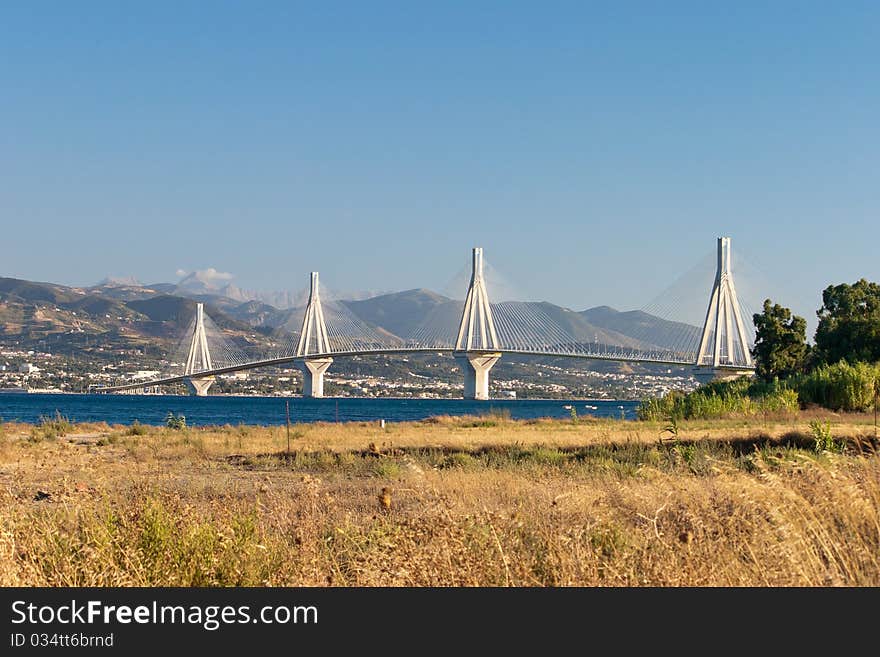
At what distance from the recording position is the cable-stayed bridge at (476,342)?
76.1 m

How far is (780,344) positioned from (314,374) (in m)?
56.7

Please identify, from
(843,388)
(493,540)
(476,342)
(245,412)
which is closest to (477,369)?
(476,342)

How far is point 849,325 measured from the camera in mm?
45219

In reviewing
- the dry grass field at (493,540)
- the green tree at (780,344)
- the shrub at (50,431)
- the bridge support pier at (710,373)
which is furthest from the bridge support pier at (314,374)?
the dry grass field at (493,540)

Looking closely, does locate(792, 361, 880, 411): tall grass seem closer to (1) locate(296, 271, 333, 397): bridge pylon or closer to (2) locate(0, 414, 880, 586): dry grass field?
(2) locate(0, 414, 880, 586): dry grass field

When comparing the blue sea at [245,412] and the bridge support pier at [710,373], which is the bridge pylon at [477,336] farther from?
the bridge support pier at [710,373]

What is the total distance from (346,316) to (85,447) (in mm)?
93675

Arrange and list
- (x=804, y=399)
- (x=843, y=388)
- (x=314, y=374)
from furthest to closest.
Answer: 1. (x=314, y=374)
2. (x=804, y=399)
3. (x=843, y=388)

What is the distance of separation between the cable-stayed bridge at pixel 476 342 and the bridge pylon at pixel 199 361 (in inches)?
4.1

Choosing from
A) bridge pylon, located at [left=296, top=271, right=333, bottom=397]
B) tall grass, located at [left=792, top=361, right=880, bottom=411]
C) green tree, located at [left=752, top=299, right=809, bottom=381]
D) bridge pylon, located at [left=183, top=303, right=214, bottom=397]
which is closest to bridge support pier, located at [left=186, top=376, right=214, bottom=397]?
bridge pylon, located at [left=183, top=303, right=214, bottom=397]

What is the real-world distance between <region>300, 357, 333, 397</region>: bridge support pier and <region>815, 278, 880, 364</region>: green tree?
5656 centimetres

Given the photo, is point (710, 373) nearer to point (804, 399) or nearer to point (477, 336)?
point (477, 336)

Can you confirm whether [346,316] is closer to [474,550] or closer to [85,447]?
[85,447]

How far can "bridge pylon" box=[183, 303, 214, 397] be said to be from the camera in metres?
102
